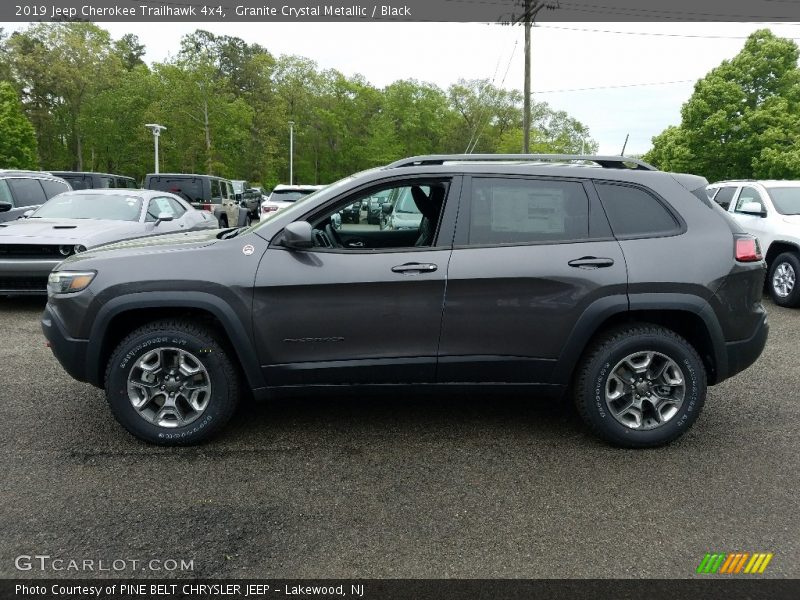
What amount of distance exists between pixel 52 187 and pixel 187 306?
31.9ft

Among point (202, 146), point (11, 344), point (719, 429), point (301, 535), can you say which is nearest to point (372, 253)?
point (301, 535)

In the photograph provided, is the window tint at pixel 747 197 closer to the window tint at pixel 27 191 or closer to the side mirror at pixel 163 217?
the side mirror at pixel 163 217

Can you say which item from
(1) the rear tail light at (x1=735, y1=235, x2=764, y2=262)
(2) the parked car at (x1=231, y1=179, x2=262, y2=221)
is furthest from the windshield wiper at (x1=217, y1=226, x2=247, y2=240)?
(2) the parked car at (x1=231, y1=179, x2=262, y2=221)

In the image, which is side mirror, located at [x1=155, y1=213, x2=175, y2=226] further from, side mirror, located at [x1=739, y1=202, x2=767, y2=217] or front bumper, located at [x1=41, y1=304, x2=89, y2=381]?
side mirror, located at [x1=739, y1=202, x2=767, y2=217]

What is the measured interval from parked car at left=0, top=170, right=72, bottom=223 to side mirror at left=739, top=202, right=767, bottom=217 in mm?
11600

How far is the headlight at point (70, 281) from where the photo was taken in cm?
390

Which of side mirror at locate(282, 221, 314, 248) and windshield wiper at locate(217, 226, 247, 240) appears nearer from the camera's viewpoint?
side mirror at locate(282, 221, 314, 248)

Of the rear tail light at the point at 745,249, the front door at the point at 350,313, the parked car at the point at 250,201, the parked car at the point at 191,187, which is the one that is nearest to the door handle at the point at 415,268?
the front door at the point at 350,313

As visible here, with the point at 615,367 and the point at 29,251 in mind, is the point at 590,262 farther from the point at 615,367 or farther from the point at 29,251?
the point at 29,251

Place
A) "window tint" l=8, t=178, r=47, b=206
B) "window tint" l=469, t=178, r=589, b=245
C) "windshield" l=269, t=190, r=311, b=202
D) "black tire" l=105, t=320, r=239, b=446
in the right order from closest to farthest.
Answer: "black tire" l=105, t=320, r=239, b=446 < "window tint" l=469, t=178, r=589, b=245 < "window tint" l=8, t=178, r=47, b=206 < "windshield" l=269, t=190, r=311, b=202

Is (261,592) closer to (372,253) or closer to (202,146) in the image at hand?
(372,253)

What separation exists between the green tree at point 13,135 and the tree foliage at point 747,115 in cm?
4183

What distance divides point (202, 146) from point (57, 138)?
15852 millimetres

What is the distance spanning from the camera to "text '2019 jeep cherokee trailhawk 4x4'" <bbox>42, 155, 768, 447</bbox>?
151 inches
